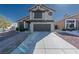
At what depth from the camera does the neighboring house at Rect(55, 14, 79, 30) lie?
6.75 metres

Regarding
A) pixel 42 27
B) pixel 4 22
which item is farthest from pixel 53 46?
pixel 4 22

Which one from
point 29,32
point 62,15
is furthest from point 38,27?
point 62,15

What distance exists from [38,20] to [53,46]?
1.02 metres

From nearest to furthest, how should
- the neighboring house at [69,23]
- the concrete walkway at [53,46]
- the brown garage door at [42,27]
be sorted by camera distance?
the concrete walkway at [53,46], the neighboring house at [69,23], the brown garage door at [42,27]

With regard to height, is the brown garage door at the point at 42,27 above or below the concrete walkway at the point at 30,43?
above

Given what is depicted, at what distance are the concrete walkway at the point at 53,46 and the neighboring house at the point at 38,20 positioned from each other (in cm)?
34

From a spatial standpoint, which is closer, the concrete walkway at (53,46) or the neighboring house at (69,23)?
the concrete walkway at (53,46)

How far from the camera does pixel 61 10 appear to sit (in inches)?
265

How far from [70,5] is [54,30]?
101 cm

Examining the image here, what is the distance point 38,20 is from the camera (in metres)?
6.91

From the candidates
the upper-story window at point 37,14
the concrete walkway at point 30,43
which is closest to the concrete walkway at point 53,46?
the concrete walkway at point 30,43

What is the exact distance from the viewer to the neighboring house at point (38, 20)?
6.84 meters

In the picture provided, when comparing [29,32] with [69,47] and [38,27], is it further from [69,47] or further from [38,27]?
[69,47]

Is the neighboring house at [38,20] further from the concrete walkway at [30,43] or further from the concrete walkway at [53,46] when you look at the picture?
the concrete walkway at [53,46]
